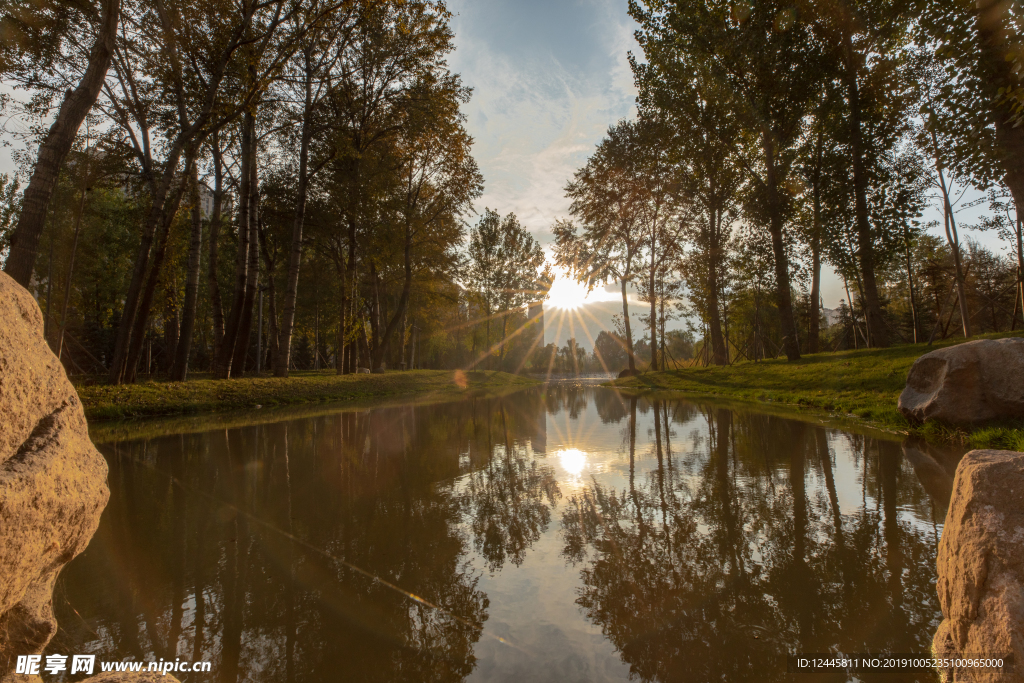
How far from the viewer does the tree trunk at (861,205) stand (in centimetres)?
1738

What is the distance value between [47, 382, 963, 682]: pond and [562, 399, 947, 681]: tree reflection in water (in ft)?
0.05

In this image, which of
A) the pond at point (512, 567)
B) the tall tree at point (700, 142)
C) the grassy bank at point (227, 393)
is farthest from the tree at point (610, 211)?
the pond at point (512, 567)

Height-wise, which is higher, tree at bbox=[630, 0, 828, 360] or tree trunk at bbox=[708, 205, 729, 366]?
tree at bbox=[630, 0, 828, 360]

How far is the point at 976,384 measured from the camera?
6438 mm

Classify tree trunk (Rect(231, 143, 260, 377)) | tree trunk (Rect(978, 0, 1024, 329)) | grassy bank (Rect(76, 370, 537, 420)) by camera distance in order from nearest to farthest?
tree trunk (Rect(978, 0, 1024, 329)), grassy bank (Rect(76, 370, 537, 420)), tree trunk (Rect(231, 143, 260, 377))

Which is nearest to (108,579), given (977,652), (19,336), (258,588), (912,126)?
(258,588)

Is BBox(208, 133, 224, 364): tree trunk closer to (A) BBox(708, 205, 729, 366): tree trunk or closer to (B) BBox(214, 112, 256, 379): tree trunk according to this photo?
(B) BBox(214, 112, 256, 379): tree trunk

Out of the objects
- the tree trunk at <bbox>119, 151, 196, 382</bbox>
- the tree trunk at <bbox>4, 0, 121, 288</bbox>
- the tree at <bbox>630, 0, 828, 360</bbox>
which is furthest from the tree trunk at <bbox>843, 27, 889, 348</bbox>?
the tree trunk at <bbox>119, 151, 196, 382</bbox>

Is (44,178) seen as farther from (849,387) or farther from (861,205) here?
(861,205)

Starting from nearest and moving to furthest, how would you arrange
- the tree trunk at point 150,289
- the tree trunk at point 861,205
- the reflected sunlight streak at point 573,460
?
the reflected sunlight streak at point 573,460
the tree trunk at point 150,289
the tree trunk at point 861,205

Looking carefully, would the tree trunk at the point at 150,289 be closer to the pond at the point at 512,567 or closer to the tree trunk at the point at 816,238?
the pond at the point at 512,567

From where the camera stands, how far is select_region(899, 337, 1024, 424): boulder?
618cm

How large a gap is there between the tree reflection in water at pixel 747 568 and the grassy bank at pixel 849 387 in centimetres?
169

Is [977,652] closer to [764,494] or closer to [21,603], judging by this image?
[764,494]
